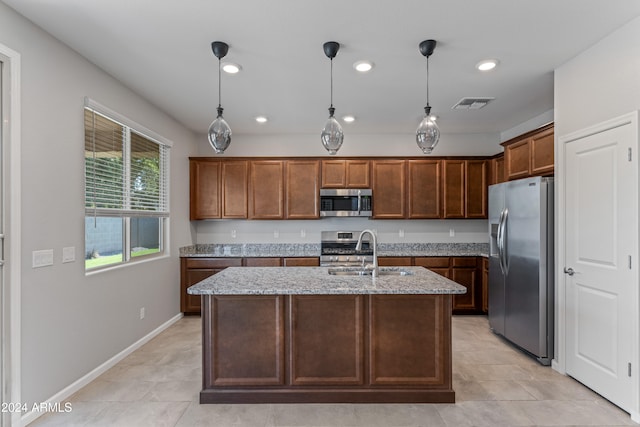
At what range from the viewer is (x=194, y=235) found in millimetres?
5344

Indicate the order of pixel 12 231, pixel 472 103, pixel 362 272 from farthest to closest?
pixel 472 103 → pixel 362 272 → pixel 12 231

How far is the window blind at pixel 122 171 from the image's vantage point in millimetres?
2969

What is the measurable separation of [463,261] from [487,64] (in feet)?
9.13

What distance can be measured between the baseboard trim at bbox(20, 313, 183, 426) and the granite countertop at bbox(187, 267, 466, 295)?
4.33 ft

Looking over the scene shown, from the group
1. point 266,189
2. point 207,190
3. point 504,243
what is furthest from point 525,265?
point 207,190

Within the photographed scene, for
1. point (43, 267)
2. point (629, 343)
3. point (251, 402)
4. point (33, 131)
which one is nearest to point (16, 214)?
point (43, 267)

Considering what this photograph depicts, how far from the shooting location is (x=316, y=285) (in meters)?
2.43

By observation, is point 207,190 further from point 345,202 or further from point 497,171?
point 497,171

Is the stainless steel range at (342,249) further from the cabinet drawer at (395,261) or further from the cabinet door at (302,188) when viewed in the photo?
the cabinet door at (302,188)

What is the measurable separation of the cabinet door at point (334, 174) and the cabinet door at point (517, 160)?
2.14 metres

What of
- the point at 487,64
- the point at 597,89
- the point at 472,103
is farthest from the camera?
the point at 472,103

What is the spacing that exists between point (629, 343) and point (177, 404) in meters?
3.22

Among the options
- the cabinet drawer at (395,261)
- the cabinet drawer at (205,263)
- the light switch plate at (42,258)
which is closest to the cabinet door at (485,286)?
the cabinet drawer at (395,261)

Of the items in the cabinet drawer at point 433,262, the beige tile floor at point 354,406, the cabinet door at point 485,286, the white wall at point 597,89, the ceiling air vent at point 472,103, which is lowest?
the beige tile floor at point 354,406
